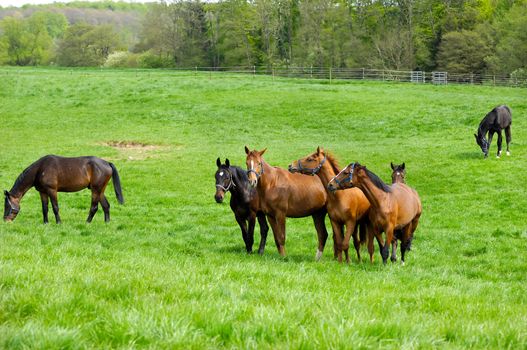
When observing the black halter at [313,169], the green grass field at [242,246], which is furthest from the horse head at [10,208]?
the black halter at [313,169]

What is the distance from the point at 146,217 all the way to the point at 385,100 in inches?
1054

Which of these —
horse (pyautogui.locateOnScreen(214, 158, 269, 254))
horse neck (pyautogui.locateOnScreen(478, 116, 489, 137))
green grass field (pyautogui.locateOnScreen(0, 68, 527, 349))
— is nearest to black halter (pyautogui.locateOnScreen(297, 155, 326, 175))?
horse (pyautogui.locateOnScreen(214, 158, 269, 254))

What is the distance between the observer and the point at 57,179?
13.7 metres

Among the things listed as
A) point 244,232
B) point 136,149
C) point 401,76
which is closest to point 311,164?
point 244,232

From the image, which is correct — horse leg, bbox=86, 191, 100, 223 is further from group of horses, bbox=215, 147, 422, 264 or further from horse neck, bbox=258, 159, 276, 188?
horse neck, bbox=258, 159, 276, 188

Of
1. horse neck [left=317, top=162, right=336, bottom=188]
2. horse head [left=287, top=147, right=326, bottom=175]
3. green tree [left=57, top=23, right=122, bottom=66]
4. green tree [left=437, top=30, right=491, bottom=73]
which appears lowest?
horse neck [left=317, top=162, right=336, bottom=188]

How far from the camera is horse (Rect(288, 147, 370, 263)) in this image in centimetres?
972

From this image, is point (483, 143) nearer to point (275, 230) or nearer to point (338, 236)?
point (338, 236)

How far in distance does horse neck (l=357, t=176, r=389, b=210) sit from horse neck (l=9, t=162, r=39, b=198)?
865 cm

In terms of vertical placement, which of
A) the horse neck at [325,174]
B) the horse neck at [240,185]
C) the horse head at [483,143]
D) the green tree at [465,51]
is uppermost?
the green tree at [465,51]

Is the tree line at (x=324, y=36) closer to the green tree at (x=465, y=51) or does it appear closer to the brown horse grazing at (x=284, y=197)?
the green tree at (x=465, y=51)

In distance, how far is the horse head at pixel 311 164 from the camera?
9.95 metres

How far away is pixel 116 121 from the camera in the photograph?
35.4 m

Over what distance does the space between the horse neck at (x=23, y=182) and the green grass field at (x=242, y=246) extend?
0.88 meters
